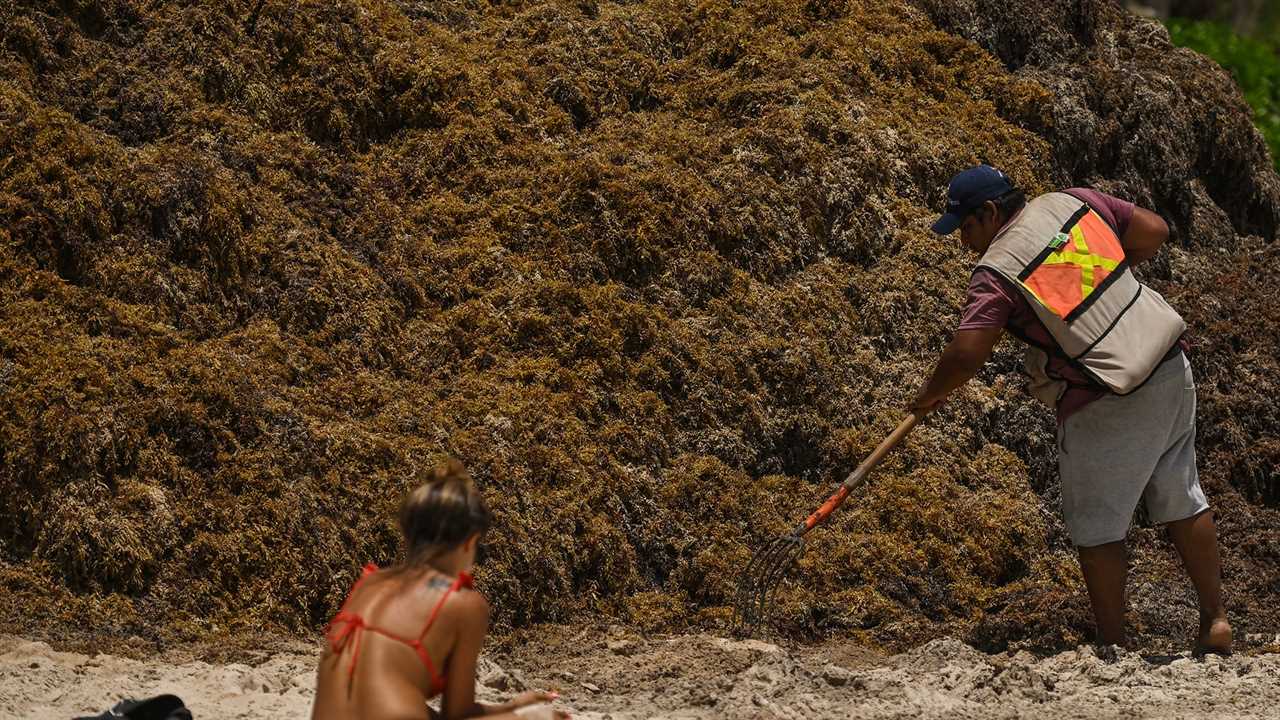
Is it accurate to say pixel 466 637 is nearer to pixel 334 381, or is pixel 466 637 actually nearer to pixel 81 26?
pixel 334 381

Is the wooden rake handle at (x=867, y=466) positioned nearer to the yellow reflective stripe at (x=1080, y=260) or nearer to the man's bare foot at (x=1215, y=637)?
the yellow reflective stripe at (x=1080, y=260)

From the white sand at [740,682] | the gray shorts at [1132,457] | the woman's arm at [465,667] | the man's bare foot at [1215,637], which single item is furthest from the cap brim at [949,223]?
the woman's arm at [465,667]

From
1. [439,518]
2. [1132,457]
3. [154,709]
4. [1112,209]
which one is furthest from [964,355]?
[154,709]

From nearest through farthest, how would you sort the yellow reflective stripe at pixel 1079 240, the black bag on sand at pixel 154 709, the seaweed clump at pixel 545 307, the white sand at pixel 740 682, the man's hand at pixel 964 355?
1. the black bag on sand at pixel 154 709
2. the white sand at pixel 740 682
3. the man's hand at pixel 964 355
4. the yellow reflective stripe at pixel 1079 240
5. the seaweed clump at pixel 545 307

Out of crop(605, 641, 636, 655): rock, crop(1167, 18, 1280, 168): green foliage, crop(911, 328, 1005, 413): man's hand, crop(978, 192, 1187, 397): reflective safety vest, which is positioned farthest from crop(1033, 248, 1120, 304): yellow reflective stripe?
crop(1167, 18, 1280, 168): green foliage

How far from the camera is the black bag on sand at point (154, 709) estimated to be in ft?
11.9

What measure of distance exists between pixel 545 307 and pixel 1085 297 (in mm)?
2147

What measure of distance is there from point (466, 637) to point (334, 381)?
2.44 m

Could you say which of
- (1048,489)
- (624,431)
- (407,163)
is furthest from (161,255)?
(1048,489)

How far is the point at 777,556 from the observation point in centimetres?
516

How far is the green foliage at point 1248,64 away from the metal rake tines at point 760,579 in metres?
9.73

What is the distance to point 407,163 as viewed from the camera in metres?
6.27

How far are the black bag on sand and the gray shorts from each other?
2960mm

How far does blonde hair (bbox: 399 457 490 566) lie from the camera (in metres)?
3.13
